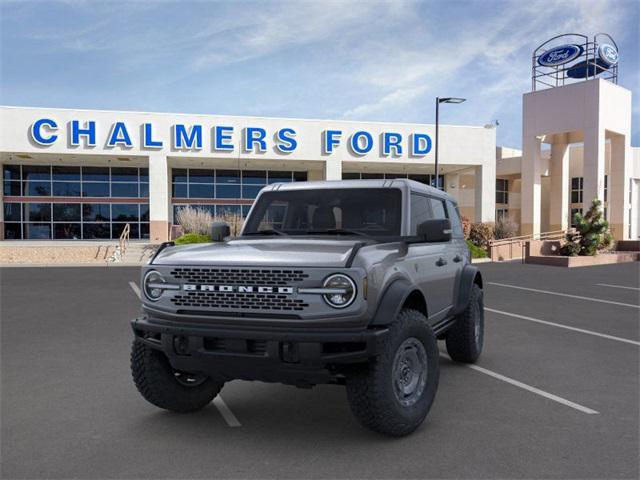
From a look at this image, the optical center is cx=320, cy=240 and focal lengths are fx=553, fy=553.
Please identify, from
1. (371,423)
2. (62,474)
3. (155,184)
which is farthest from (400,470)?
(155,184)

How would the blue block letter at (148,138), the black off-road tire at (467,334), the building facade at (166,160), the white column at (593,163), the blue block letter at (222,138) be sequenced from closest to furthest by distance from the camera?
the black off-road tire at (467,334) < the building facade at (166,160) < the blue block letter at (148,138) < the white column at (593,163) < the blue block letter at (222,138)

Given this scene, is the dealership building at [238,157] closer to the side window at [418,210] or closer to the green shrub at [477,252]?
the green shrub at [477,252]

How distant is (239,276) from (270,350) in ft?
1.94

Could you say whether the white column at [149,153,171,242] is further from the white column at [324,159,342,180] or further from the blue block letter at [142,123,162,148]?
the white column at [324,159,342,180]

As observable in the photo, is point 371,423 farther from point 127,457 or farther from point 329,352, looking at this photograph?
point 127,457

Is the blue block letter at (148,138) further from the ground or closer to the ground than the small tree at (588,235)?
further from the ground

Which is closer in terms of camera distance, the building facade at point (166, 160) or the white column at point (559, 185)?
the building facade at point (166, 160)

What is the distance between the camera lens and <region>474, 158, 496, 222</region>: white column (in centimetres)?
3638

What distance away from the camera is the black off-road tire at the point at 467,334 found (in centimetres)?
636

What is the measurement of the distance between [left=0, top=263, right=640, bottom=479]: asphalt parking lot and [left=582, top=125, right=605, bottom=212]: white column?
88.8 ft

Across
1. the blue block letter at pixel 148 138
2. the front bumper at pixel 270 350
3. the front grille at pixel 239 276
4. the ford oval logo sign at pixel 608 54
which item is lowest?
the front bumper at pixel 270 350

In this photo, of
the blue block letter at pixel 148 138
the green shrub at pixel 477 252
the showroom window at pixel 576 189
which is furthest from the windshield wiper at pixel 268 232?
the showroom window at pixel 576 189

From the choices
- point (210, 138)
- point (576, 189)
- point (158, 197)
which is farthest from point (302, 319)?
point (576, 189)

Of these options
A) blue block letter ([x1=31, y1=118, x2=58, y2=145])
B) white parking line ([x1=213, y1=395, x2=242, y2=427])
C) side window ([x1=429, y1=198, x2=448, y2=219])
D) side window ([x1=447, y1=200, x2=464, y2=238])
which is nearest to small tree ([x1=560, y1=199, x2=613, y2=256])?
side window ([x1=447, y1=200, x2=464, y2=238])
